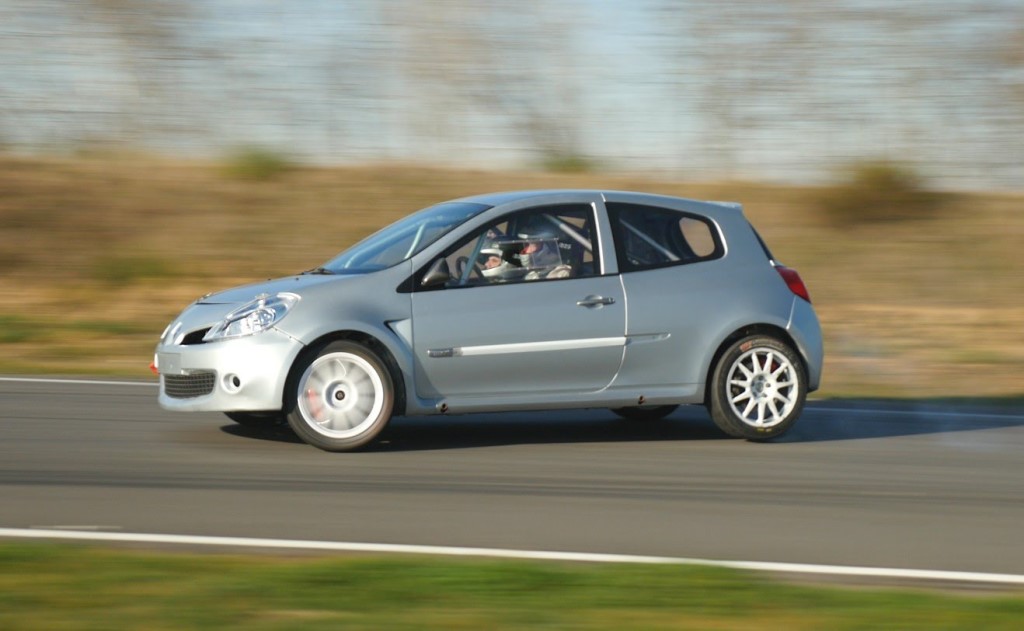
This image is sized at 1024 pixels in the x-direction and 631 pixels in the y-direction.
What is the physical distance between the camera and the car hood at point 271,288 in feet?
28.0

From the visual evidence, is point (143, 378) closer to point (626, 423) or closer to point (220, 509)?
point (626, 423)

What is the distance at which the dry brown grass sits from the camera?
639 inches

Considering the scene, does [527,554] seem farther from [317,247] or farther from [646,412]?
[317,247]

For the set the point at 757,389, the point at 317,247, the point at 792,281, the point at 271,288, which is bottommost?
the point at 757,389

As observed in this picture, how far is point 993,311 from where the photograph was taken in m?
18.4

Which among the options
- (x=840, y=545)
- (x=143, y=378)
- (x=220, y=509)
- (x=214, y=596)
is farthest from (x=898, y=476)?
(x=143, y=378)

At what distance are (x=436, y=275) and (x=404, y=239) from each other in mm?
565

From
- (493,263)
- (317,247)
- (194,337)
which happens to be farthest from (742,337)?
(317,247)

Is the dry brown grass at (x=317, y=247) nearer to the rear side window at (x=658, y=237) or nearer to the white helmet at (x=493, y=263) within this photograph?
the rear side window at (x=658, y=237)

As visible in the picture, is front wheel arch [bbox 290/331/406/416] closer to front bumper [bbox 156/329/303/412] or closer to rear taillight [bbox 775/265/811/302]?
front bumper [bbox 156/329/303/412]

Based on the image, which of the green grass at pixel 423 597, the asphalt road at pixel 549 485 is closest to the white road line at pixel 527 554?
the asphalt road at pixel 549 485

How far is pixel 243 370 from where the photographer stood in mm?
8242

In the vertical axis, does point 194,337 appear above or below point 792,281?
below

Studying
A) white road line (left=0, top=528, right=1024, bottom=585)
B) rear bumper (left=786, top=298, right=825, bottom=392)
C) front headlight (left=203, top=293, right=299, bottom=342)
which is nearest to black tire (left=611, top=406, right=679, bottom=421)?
rear bumper (left=786, top=298, right=825, bottom=392)
